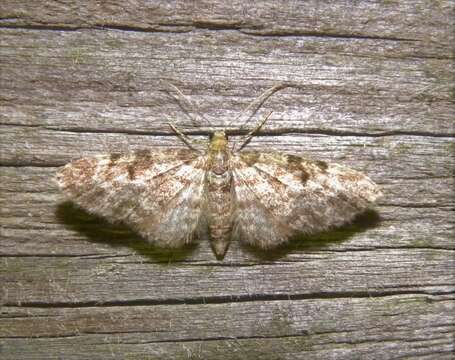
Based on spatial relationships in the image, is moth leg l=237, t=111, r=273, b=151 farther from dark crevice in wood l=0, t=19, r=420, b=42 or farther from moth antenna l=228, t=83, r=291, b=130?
dark crevice in wood l=0, t=19, r=420, b=42

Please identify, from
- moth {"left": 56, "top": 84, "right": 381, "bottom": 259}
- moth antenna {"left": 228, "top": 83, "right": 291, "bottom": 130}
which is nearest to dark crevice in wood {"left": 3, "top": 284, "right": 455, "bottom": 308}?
moth {"left": 56, "top": 84, "right": 381, "bottom": 259}

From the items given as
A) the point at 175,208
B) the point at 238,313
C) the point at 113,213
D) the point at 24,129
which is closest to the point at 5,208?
the point at 24,129

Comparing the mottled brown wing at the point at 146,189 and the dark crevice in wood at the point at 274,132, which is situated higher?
the dark crevice in wood at the point at 274,132

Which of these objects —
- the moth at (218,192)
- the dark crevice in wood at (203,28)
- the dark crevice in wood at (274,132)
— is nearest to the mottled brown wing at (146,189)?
the moth at (218,192)

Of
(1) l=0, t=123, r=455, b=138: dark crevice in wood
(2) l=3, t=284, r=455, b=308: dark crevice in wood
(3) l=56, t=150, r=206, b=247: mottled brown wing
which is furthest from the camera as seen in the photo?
(2) l=3, t=284, r=455, b=308: dark crevice in wood

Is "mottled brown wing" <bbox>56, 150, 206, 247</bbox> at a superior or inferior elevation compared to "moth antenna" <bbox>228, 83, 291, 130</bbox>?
inferior

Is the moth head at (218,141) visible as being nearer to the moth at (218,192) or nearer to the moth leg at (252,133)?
the moth at (218,192)
